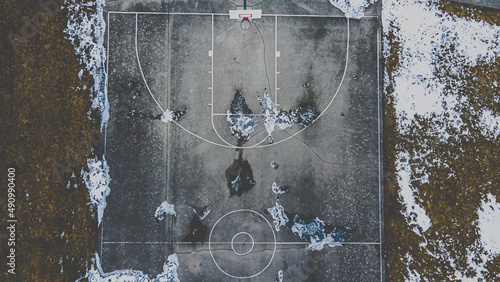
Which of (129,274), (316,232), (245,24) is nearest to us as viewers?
(129,274)

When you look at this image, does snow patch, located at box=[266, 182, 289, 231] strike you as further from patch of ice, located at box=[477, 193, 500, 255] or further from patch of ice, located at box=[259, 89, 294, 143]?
patch of ice, located at box=[477, 193, 500, 255]

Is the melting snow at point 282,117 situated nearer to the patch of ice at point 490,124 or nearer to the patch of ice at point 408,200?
the patch of ice at point 408,200

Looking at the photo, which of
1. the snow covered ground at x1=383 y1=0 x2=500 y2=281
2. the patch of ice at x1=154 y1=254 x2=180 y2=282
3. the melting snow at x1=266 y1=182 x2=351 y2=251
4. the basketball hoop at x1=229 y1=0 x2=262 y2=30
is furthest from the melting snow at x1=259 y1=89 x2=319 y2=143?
the patch of ice at x1=154 y1=254 x2=180 y2=282

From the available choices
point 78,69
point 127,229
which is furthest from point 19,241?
point 78,69

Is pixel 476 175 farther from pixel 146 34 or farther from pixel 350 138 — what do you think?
pixel 146 34

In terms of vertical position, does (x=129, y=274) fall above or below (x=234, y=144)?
below

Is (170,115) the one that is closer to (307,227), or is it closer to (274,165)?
(274,165)

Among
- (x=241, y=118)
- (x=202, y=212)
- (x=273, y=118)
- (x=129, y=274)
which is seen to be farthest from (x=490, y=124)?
(x=129, y=274)
